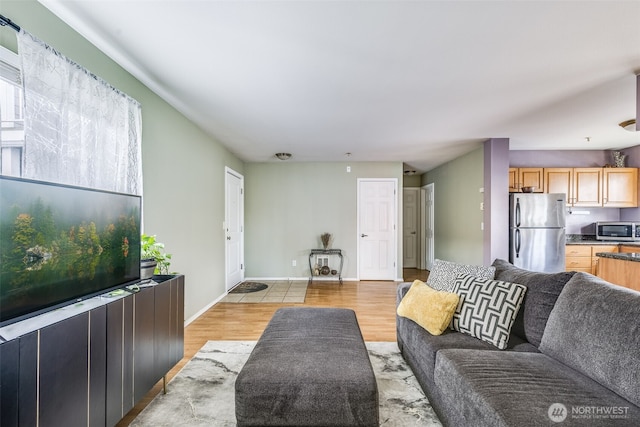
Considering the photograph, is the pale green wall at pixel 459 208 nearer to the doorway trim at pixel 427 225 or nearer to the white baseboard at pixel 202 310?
the doorway trim at pixel 427 225

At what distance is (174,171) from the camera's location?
→ 304 cm

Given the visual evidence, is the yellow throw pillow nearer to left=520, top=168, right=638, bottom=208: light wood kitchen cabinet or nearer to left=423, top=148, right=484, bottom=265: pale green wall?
left=423, top=148, right=484, bottom=265: pale green wall

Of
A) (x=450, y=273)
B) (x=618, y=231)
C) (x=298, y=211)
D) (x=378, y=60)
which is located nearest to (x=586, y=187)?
(x=618, y=231)

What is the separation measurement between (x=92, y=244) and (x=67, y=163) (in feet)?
1.81

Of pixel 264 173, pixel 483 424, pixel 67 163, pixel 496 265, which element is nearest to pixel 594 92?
pixel 496 265

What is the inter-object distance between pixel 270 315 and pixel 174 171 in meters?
2.05

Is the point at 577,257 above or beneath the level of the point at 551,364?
above

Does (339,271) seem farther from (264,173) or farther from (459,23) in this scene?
(459,23)

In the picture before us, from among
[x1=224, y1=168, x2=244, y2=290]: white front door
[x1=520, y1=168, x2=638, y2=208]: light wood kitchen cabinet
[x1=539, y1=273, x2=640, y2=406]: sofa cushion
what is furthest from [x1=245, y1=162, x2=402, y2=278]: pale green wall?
[x1=539, y1=273, x2=640, y2=406]: sofa cushion

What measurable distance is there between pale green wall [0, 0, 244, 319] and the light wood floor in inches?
13.2

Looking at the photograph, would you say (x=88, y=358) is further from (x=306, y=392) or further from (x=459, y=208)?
(x=459, y=208)

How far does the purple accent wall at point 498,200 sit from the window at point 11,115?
15.8ft

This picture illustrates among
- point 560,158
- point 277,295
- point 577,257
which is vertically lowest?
point 277,295

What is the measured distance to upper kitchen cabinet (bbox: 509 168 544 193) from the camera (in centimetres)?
471
